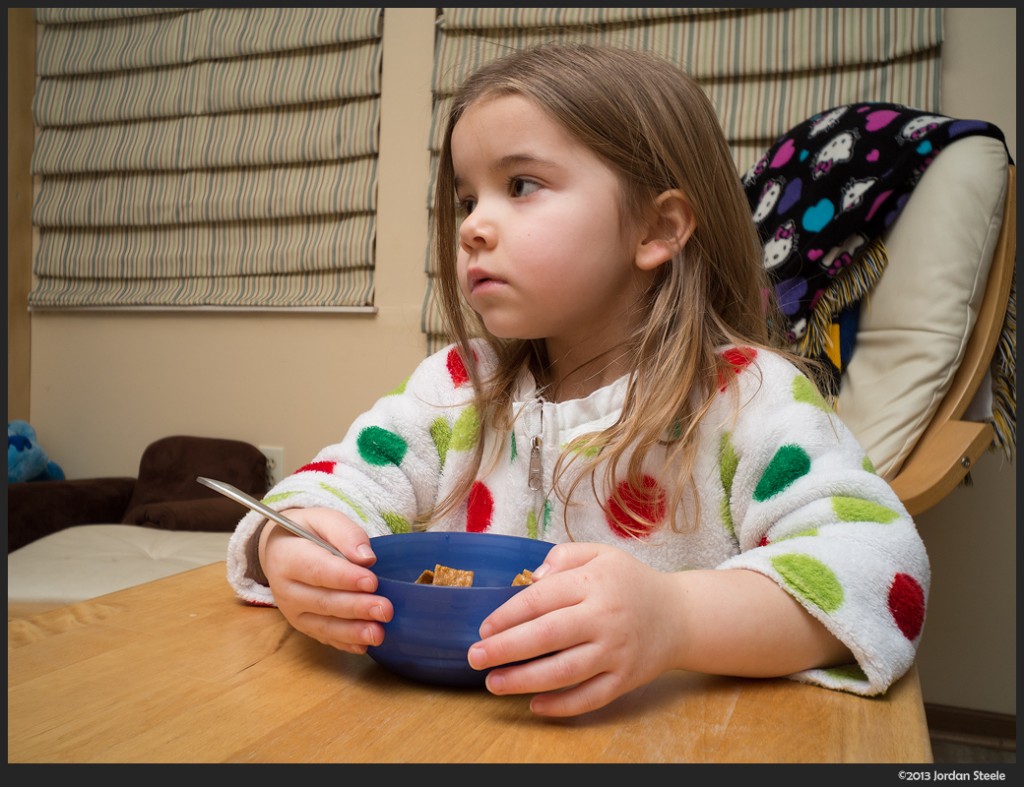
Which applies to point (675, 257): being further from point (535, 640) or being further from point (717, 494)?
point (535, 640)

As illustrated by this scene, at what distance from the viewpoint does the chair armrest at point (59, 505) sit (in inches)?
89.7

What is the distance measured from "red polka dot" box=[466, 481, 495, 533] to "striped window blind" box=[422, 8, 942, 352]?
51.9 inches

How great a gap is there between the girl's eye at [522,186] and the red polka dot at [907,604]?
0.49 metres

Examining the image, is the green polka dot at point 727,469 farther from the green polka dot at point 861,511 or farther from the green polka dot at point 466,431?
the green polka dot at point 466,431

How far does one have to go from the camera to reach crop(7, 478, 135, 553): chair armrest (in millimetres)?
2279

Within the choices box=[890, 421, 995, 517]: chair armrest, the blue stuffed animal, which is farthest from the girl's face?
the blue stuffed animal

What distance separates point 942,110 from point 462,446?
5.16ft

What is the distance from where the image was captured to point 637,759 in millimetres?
418

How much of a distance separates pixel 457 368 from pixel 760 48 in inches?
58.9

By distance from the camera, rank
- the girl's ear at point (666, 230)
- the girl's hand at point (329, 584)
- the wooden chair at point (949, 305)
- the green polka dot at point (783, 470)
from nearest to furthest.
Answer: the girl's hand at point (329, 584) < the green polka dot at point (783, 470) < the girl's ear at point (666, 230) < the wooden chair at point (949, 305)

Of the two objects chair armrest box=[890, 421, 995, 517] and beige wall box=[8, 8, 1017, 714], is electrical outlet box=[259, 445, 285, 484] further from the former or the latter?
chair armrest box=[890, 421, 995, 517]

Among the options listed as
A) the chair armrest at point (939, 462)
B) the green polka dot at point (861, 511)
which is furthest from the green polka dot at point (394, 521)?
the chair armrest at point (939, 462)

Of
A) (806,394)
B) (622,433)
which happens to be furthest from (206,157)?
(806,394)

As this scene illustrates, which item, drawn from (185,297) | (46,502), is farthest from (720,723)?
(185,297)
